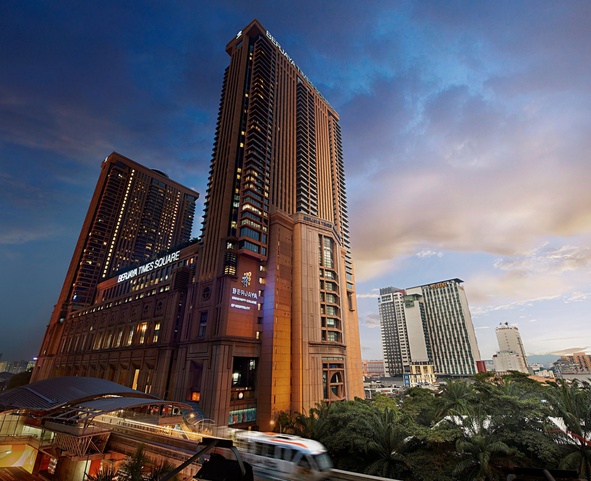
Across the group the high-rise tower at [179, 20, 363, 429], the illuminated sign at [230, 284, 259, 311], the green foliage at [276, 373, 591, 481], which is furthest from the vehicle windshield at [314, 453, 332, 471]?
the illuminated sign at [230, 284, 259, 311]

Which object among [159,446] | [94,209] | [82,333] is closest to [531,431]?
[159,446]

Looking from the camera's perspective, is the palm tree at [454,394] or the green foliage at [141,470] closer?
the green foliage at [141,470]

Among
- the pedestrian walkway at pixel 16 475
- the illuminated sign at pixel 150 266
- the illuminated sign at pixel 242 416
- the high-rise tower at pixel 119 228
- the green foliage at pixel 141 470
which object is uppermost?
the high-rise tower at pixel 119 228

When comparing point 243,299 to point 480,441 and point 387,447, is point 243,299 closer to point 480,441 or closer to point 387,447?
point 387,447

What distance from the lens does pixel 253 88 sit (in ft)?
286

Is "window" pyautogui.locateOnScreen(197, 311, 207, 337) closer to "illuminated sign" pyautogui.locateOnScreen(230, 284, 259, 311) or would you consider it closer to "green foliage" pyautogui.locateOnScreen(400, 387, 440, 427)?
"illuminated sign" pyautogui.locateOnScreen(230, 284, 259, 311)

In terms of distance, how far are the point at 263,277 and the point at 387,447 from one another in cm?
4688

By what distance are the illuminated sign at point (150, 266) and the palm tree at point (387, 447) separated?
73651 millimetres

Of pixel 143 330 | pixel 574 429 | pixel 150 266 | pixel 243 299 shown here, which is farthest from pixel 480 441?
pixel 150 266

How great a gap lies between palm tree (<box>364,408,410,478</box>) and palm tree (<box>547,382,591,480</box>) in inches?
404

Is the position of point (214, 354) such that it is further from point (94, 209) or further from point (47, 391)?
point (94, 209)

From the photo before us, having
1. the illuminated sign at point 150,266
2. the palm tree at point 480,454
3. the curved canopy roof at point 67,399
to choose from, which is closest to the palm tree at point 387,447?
the palm tree at point 480,454

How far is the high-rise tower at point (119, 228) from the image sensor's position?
123938 mm

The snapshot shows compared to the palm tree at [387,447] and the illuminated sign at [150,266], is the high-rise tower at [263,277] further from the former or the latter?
the palm tree at [387,447]
